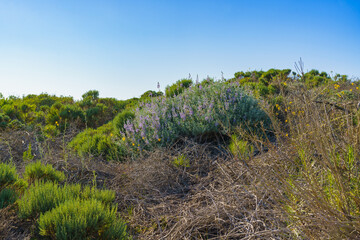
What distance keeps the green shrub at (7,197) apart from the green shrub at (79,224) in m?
0.63

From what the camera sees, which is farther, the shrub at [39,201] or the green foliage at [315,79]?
the green foliage at [315,79]

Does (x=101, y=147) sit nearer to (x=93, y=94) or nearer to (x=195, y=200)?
(x=195, y=200)

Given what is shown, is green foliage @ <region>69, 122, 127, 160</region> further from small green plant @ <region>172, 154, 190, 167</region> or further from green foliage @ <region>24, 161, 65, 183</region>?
green foliage @ <region>24, 161, 65, 183</region>

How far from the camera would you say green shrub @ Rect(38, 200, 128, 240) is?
2.03 meters

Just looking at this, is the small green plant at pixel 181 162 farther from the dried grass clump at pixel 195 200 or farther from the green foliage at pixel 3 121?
the green foliage at pixel 3 121

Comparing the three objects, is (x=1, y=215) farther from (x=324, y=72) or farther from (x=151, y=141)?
(x=324, y=72)

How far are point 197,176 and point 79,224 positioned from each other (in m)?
2.04

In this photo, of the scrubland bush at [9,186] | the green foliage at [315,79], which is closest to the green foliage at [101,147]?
the scrubland bush at [9,186]

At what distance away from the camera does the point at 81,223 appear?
2.04 metres

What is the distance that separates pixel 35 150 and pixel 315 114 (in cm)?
529

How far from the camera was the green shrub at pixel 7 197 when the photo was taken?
8.48 feet

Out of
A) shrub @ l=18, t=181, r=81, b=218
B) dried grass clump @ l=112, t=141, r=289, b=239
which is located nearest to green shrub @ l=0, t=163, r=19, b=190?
shrub @ l=18, t=181, r=81, b=218

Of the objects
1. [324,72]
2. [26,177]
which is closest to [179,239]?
[26,177]

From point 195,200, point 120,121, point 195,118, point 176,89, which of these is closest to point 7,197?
point 195,200
